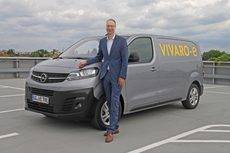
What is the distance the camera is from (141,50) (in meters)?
8.37

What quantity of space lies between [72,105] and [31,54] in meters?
16.6

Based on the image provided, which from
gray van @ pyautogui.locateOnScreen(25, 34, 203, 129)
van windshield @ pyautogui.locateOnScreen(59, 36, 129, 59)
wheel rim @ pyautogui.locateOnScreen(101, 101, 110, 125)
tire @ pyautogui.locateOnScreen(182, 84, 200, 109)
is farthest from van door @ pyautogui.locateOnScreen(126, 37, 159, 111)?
tire @ pyautogui.locateOnScreen(182, 84, 200, 109)

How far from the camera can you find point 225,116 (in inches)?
365

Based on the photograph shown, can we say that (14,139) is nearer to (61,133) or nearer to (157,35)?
(61,133)

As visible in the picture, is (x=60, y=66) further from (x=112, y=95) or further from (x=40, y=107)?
(x=112, y=95)

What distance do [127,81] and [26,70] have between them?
13.2 meters

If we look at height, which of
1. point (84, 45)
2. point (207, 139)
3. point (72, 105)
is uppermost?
point (84, 45)

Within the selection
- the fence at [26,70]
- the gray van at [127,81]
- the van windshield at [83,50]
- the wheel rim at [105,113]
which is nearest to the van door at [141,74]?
the gray van at [127,81]

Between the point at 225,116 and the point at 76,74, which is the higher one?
→ the point at 76,74

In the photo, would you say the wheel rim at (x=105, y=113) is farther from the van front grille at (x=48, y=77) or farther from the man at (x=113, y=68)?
the van front grille at (x=48, y=77)

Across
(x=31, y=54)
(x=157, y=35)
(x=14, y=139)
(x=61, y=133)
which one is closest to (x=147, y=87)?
(x=157, y=35)

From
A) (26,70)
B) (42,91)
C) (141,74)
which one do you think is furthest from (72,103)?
(26,70)

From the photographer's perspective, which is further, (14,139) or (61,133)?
(61,133)

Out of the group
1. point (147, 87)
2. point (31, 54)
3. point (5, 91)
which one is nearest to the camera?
point (147, 87)
